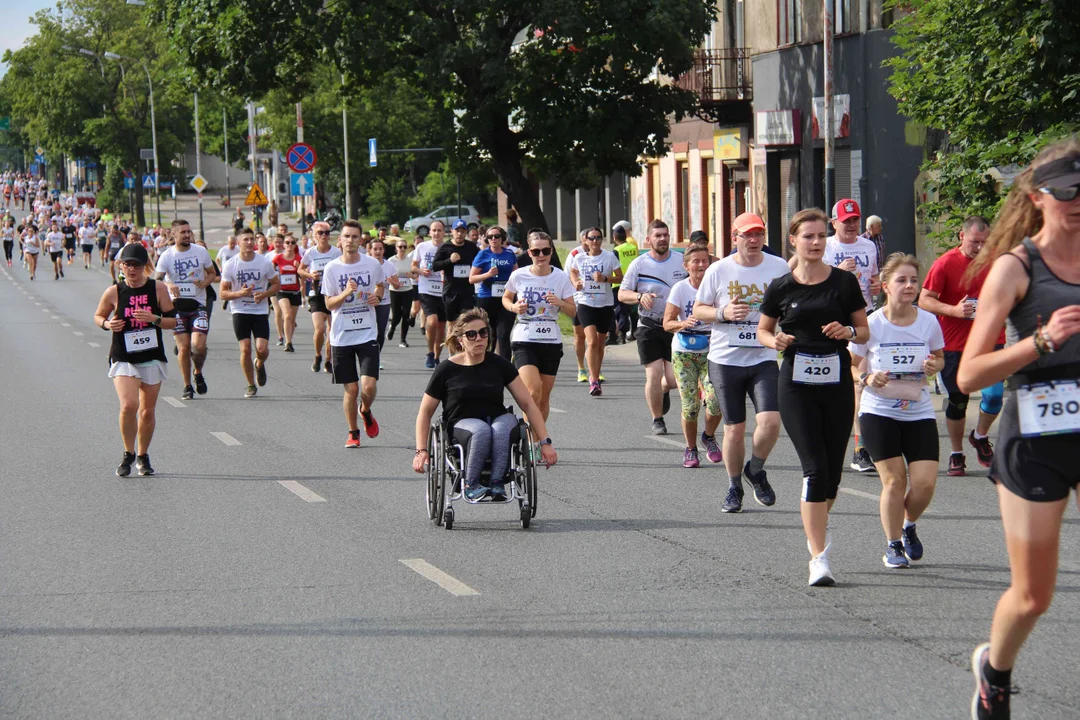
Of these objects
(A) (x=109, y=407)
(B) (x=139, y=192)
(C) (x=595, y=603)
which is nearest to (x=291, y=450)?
(A) (x=109, y=407)

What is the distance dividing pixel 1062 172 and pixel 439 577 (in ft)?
14.0

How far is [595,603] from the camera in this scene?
24.4 feet

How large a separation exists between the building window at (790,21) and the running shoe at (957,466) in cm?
2158

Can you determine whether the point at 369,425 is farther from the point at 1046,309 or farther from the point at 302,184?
the point at 302,184

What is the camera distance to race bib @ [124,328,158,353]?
38.7ft

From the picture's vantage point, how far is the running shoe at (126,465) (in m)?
12.0

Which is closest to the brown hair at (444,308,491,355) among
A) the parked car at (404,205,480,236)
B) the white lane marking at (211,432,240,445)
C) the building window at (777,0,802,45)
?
the white lane marking at (211,432,240,445)

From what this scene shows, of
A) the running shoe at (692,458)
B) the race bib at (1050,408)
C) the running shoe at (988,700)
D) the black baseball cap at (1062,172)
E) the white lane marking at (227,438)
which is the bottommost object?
the white lane marking at (227,438)

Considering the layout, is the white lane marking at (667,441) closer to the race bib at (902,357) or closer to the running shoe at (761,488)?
the running shoe at (761,488)

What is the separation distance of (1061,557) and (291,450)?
275 inches

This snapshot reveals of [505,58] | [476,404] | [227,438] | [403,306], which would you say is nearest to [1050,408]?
[476,404]

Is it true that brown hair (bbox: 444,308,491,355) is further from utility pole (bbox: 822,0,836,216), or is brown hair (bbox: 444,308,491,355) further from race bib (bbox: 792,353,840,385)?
utility pole (bbox: 822,0,836,216)

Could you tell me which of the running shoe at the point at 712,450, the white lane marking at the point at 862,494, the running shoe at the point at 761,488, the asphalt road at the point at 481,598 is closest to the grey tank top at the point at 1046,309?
the asphalt road at the point at 481,598

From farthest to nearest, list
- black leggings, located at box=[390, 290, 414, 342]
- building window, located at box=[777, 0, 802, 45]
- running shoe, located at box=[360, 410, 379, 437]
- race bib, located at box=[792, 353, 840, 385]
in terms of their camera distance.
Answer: building window, located at box=[777, 0, 802, 45] → black leggings, located at box=[390, 290, 414, 342] → running shoe, located at box=[360, 410, 379, 437] → race bib, located at box=[792, 353, 840, 385]
